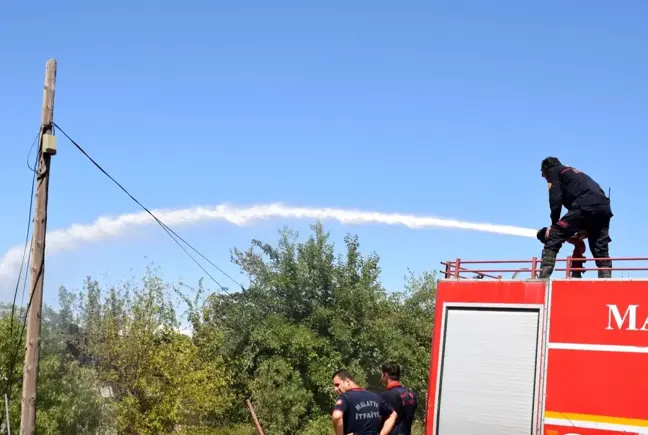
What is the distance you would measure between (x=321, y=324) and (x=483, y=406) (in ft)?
65.8

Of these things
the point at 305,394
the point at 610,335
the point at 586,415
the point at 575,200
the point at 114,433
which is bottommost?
the point at 114,433

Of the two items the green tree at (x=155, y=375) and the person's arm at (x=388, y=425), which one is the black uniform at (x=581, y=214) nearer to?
the person's arm at (x=388, y=425)

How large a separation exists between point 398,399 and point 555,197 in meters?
4.34

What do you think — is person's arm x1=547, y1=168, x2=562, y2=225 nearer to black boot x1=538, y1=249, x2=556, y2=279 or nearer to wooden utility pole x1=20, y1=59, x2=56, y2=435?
black boot x1=538, y1=249, x2=556, y2=279

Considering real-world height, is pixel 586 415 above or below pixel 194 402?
above

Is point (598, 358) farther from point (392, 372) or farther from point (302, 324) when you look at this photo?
point (302, 324)

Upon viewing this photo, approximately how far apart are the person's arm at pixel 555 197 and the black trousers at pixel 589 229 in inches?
6.8

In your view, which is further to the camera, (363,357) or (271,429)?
(363,357)

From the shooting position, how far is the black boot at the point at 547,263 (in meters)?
10.0

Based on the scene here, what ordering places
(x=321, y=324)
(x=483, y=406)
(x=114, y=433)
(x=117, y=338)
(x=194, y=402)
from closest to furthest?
(x=483, y=406)
(x=194, y=402)
(x=117, y=338)
(x=114, y=433)
(x=321, y=324)

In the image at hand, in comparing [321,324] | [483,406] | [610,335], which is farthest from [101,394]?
[610,335]

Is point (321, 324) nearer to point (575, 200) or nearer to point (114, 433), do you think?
point (114, 433)

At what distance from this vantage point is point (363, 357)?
2970 centimetres

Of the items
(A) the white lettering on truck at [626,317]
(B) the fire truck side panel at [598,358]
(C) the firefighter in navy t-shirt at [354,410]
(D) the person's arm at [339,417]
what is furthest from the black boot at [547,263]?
(D) the person's arm at [339,417]
